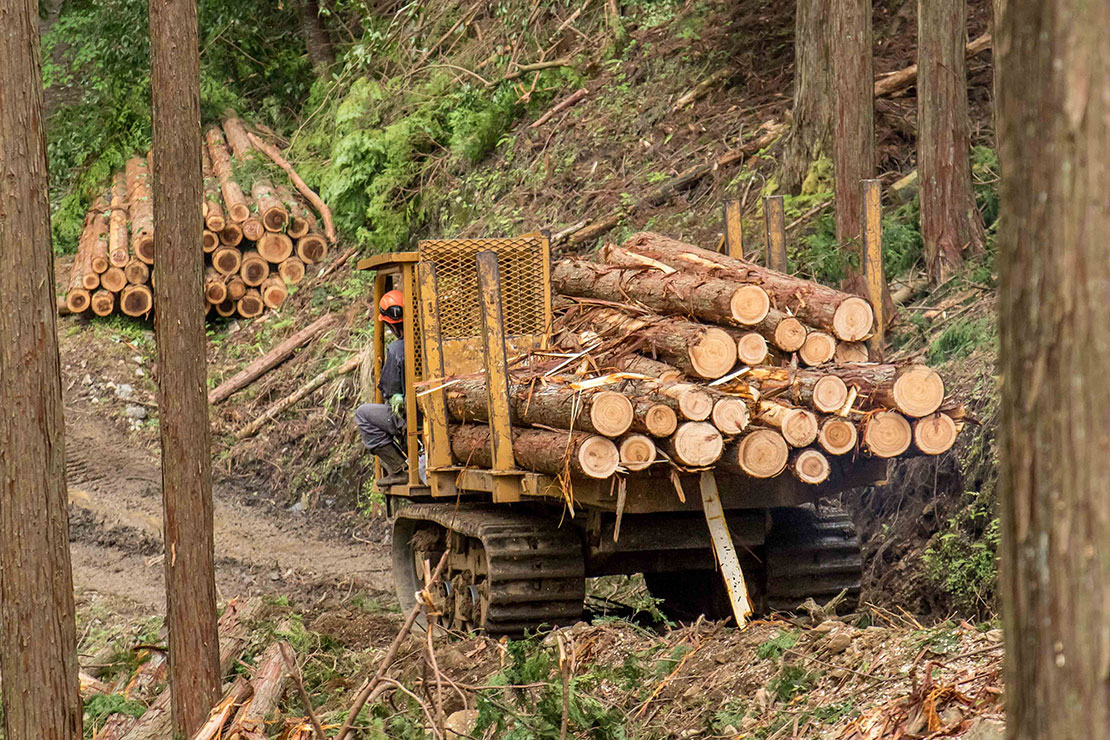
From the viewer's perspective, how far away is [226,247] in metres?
19.3

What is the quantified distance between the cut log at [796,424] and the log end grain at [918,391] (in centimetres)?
50

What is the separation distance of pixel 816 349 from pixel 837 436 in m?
0.73

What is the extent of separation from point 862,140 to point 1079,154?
10052 millimetres

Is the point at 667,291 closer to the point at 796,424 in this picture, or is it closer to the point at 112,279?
the point at 796,424

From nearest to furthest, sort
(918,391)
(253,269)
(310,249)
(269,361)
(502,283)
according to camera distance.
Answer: (918,391) < (502,283) < (269,361) < (253,269) < (310,249)

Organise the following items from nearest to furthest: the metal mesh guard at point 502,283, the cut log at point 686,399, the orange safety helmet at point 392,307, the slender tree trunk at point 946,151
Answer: the cut log at point 686,399 < the metal mesh guard at point 502,283 < the orange safety helmet at point 392,307 < the slender tree trunk at point 946,151

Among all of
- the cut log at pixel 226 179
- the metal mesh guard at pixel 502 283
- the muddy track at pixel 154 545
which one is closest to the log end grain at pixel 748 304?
the metal mesh guard at pixel 502 283

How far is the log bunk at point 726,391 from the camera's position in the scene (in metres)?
6.89

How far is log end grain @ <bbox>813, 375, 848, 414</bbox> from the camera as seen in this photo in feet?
22.8

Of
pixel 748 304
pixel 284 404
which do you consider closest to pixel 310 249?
pixel 284 404

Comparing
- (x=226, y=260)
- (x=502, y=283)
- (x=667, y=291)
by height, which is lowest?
(x=667, y=291)

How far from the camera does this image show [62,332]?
18984 millimetres

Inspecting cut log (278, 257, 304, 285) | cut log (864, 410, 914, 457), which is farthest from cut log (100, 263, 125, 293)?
cut log (864, 410, 914, 457)

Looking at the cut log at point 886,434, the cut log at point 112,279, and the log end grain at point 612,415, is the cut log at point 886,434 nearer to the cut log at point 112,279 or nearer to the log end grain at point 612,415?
the log end grain at point 612,415
